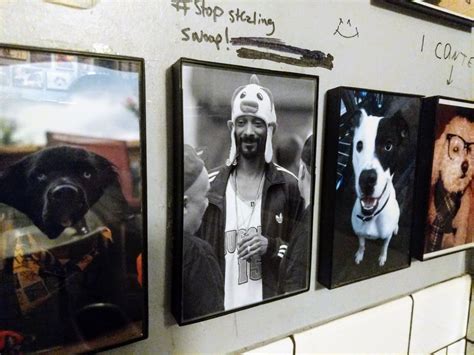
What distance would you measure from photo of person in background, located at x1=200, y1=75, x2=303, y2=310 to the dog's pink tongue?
13cm

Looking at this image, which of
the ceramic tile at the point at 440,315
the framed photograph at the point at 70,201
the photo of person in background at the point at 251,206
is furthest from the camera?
the ceramic tile at the point at 440,315

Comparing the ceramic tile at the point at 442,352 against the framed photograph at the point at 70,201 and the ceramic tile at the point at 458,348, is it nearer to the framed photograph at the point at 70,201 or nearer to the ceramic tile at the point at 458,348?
the ceramic tile at the point at 458,348

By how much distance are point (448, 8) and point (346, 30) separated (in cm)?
24

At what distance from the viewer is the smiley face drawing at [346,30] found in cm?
51

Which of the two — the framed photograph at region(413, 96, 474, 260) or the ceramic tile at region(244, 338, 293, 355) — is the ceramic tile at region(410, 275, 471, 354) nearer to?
the framed photograph at region(413, 96, 474, 260)

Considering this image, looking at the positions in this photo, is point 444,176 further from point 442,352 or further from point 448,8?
point 442,352

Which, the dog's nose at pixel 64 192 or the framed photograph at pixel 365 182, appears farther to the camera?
the framed photograph at pixel 365 182

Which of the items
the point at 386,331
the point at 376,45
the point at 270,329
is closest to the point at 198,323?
the point at 270,329

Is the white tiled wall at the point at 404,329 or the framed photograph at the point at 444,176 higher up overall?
the framed photograph at the point at 444,176

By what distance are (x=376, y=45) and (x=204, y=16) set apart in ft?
1.01

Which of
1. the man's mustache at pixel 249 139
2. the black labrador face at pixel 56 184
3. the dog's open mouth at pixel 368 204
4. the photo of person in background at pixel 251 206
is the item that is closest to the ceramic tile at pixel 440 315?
the dog's open mouth at pixel 368 204

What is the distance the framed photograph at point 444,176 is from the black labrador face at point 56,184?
0.54m

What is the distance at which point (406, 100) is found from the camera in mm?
553

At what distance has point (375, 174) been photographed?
1.78 feet
